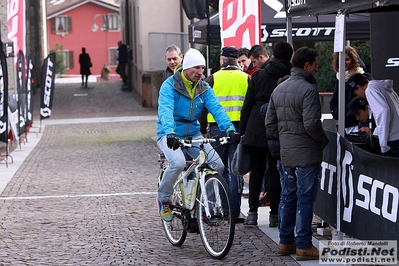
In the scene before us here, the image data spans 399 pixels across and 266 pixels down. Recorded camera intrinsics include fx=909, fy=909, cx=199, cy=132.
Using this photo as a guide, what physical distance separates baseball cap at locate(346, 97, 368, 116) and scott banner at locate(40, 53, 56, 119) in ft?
51.3

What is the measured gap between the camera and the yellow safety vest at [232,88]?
10023 mm

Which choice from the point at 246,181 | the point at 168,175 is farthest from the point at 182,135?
the point at 246,181

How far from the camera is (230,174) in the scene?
31.7ft

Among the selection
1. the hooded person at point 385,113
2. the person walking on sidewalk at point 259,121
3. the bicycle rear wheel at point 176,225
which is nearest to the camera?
the hooded person at point 385,113

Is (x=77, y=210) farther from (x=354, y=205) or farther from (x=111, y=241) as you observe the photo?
(x=354, y=205)

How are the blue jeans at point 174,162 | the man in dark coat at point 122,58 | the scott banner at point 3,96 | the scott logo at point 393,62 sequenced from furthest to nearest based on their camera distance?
the man in dark coat at point 122,58
the scott banner at point 3,96
the scott logo at point 393,62
the blue jeans at point 174,162

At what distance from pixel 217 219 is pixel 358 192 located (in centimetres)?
118

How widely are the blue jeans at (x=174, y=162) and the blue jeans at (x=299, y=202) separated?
2.04ft

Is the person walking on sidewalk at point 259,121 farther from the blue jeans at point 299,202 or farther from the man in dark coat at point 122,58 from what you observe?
the man in dark coat at point 122,58

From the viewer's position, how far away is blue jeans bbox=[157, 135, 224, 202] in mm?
8031

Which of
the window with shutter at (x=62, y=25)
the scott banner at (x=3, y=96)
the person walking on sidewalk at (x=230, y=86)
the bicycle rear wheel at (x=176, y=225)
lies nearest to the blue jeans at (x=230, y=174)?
the person walking on sidewalk at (x=230, y=86)

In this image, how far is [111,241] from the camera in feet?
29.1

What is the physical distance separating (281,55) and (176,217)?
1.85 metres

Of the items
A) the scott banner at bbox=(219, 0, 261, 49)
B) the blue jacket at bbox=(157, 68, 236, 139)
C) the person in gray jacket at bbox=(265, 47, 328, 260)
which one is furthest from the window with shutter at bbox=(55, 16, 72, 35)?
the person in gray jacket at bbox=(265, 47, 328, 260)
